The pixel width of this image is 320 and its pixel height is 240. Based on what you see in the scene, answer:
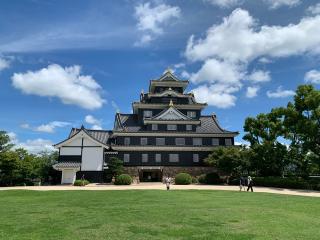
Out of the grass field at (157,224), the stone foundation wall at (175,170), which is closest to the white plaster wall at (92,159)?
the stone foundation wall at (175,170)

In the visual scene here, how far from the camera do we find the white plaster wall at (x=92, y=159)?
150 ft

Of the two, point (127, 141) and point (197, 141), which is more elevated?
point (197, 141)

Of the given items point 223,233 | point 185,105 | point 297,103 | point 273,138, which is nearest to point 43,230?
point 223,233

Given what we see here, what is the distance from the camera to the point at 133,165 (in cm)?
4847

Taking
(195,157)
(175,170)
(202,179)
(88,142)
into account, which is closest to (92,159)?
(88,142)

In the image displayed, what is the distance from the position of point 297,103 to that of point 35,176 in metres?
36.2

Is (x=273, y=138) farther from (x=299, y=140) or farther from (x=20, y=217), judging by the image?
(x=20, y=217)

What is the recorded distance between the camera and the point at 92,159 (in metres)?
46.0

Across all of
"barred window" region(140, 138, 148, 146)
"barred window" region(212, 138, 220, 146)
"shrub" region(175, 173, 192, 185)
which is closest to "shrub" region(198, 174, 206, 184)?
"shrub" region(175, 173, 192, 185)

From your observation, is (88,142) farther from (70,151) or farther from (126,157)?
(126,157)

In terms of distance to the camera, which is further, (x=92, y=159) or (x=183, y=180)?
(x=92, y=159)

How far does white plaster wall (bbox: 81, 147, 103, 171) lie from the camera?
150ft

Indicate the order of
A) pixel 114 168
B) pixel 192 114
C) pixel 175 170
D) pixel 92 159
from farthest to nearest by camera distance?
pixel 192 114 < pixel 175 170 < pixel 92 159 < pixel 114 168

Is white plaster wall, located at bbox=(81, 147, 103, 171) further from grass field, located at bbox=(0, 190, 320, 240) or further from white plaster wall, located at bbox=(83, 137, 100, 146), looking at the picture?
grass field, located at bbox=(0, 190, 320, 240)
